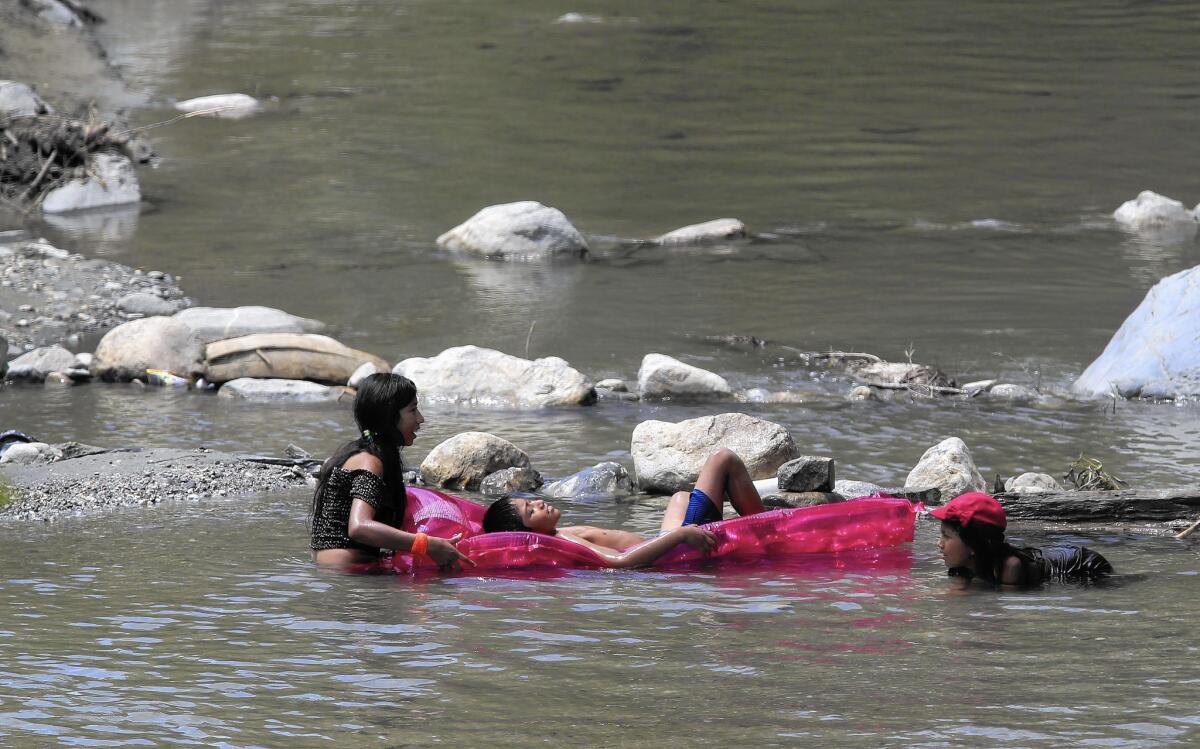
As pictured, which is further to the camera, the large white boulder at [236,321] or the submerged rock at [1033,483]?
the large white boulder at [236,321]

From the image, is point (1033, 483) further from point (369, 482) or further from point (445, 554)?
point (369, 482)

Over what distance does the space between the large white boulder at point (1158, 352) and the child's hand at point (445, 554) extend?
5475 mm

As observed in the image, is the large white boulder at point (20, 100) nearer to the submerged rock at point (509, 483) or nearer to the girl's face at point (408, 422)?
the submerged rock at point (509, 483)

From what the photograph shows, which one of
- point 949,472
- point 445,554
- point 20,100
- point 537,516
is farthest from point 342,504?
point 20,100

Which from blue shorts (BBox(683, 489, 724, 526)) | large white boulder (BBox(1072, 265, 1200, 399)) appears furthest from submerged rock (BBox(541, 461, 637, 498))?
large white boulder (BBox(1072, 265, 1200, 399))

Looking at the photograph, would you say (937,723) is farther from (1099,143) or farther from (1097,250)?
(1099,143)

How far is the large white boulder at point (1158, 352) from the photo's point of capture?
1009 centimetres

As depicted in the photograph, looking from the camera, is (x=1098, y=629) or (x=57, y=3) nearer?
(x=1098, y=629)

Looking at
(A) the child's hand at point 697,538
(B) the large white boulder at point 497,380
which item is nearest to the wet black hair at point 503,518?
(A) the child's hand at point 697,538

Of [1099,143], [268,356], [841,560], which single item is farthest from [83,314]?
[1099,143]

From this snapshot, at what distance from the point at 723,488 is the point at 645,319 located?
5703 mm

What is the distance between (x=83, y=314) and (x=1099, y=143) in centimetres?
1374

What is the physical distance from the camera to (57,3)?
27812 mm

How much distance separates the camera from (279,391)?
10.5 meters
